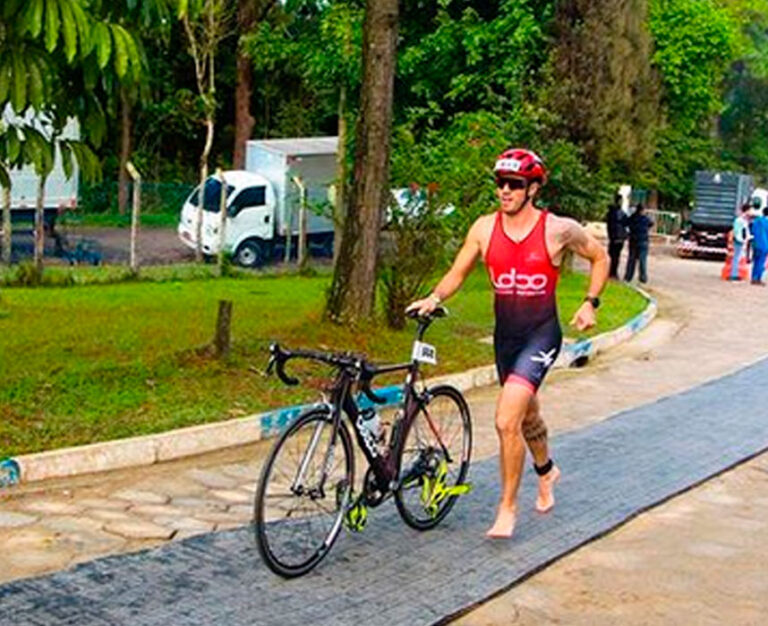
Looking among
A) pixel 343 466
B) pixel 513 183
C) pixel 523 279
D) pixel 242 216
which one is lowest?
pixel 343 466

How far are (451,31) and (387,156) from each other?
40.4 ft

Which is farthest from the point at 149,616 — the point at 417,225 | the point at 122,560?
the point at 417,225

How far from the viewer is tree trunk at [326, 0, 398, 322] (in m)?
11.6

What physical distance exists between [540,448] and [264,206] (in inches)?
914

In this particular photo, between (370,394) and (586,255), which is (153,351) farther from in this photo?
(586,255)

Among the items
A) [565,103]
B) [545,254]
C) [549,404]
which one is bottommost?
[549,404]

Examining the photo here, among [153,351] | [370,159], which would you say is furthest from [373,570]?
[370,159]

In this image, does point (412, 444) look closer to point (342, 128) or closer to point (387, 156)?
point (387, 156)

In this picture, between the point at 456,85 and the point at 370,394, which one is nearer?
the point at 370,394

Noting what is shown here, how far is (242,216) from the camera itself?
29.1 metres

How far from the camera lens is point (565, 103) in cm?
2269

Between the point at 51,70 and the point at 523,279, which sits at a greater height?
the point at 51,70

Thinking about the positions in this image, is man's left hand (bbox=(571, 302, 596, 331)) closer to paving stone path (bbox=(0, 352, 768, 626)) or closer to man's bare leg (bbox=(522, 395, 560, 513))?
man's bare leg (bbox=(522, 395, 560, 513))

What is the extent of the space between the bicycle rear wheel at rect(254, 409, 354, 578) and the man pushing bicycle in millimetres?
917
